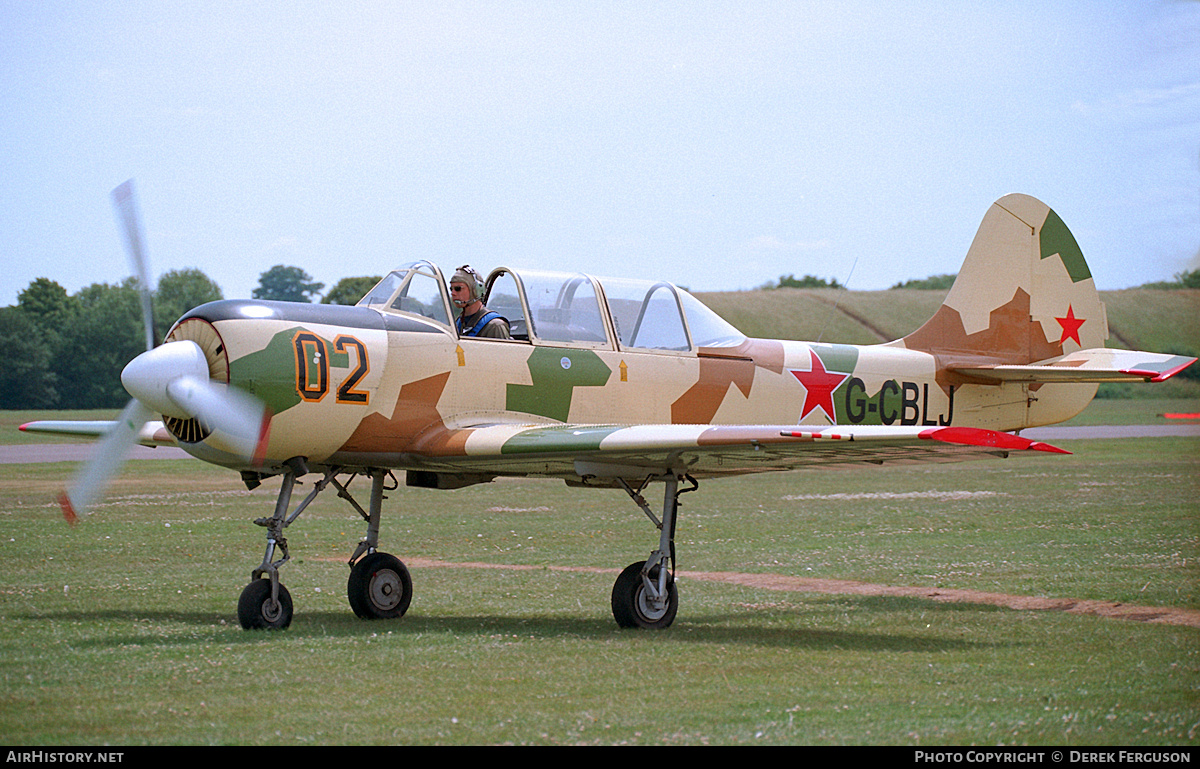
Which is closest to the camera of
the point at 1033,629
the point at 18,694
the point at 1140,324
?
the point at 18,694

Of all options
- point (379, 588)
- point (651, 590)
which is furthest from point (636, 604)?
point (379, 588)

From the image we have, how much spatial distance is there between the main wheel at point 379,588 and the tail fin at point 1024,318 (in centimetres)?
595

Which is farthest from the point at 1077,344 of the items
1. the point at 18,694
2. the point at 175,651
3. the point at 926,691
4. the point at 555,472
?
the point at 18,694

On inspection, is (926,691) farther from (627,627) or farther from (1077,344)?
(1077,344)

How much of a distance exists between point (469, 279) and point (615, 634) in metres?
3.36

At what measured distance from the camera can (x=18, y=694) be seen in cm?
674

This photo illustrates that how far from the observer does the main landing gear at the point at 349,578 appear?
9.01 meters

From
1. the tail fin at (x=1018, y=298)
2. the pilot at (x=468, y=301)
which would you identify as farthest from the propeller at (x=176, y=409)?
the tail fin at (x=1018, y=298)

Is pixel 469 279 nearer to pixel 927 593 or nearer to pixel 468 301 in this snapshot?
pixel 468 301

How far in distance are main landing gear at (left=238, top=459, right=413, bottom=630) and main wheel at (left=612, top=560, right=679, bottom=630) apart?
200cm

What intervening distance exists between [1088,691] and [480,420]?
5.02m

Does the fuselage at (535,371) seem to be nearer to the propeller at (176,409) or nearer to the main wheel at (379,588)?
the propeller at (176,409)

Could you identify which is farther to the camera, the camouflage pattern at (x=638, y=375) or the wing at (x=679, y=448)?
the camouflage pattern at (x=638, y=375)

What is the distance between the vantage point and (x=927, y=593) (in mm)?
11375
